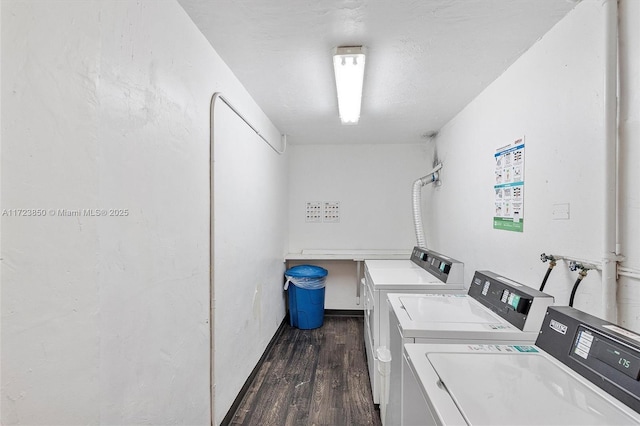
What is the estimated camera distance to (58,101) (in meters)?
0.81

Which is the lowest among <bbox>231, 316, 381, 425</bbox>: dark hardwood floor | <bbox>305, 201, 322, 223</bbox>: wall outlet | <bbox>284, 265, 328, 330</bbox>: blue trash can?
<bbox>231, 316, 381, 425</bbox>: dark hardwood floor

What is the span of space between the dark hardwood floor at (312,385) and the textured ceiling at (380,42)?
2337 millimetres

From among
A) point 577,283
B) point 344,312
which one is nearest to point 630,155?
point 577,283

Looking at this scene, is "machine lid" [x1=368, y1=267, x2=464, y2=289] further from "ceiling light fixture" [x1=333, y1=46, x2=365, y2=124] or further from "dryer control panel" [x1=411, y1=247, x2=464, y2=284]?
"ceiling light fixture" [x1=333, y1=46, x2=365, y2=124]

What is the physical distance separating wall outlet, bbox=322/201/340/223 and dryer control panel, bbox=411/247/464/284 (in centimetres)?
145

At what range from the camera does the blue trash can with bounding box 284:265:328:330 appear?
3.39 m

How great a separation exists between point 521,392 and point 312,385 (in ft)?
6.25

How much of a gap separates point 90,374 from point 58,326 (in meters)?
0.17

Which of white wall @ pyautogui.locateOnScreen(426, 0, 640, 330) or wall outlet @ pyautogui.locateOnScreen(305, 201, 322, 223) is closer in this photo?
white wall @ pyautogui.locateOnScreen(426, 0, 640, 330)

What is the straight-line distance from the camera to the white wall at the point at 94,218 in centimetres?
78

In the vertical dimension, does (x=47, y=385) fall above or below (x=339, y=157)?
below

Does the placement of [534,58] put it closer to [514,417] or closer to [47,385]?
[514,417]

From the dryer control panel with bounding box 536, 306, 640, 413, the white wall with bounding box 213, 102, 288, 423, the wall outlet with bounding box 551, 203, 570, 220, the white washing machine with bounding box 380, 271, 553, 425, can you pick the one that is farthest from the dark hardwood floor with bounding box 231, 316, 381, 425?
the wall outlet with bounding box 551, 203, 570, 220

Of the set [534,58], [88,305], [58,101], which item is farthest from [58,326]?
[534,58]
